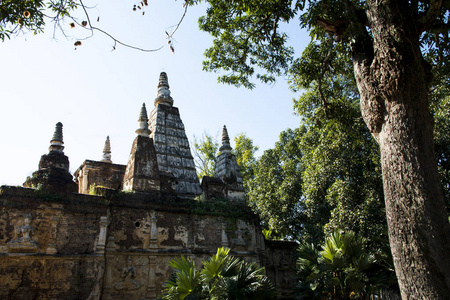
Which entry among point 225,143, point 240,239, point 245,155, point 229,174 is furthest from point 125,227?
point 245,155

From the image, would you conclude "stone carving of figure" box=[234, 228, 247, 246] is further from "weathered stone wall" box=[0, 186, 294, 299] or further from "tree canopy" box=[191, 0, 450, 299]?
"tree canopy" box=[191, 0, 450, 299]

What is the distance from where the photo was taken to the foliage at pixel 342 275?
35.4 feet

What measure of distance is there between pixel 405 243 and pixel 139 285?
8.21 m

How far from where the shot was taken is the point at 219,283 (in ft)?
27.3

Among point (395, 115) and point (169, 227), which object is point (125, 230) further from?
point (395, 115)

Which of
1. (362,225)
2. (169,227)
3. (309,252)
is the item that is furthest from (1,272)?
(362,225)

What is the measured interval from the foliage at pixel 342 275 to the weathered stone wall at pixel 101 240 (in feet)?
9.26

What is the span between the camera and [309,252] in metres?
12.0

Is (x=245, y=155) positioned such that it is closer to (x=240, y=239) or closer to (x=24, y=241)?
(x=240, y=239)

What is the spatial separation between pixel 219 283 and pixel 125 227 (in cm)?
428

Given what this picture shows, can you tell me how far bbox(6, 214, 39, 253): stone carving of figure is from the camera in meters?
9.63

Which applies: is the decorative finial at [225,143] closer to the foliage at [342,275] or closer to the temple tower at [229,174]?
the temple tower at [229,174]

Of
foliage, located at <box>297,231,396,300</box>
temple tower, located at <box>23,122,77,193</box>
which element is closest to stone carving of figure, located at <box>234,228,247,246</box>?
foliage, located at <box>297,231,396,300</box>

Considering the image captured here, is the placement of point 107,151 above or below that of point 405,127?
above
